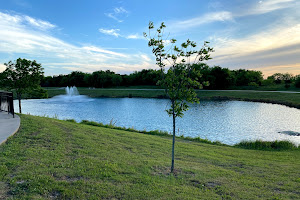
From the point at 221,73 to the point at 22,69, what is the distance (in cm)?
7185

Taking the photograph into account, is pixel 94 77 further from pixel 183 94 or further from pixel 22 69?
pixel 183 94

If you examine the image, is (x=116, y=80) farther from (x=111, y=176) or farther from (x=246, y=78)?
(x=111, y=176)

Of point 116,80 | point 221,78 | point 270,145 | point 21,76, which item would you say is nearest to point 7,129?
point 21,76

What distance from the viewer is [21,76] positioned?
20047 mm

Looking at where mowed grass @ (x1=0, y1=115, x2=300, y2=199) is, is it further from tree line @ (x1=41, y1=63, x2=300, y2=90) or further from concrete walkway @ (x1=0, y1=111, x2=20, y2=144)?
tree line @ (x1=41, y1=63, x2=300, y2=90)

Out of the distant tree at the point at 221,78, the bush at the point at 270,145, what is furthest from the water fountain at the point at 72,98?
the bush at the point at 270,145

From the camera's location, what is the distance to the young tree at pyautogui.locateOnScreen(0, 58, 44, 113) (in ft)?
64.0

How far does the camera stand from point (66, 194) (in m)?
4.58

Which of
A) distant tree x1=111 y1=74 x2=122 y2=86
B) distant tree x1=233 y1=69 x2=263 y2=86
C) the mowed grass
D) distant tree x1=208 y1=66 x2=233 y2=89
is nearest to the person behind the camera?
the mowed grass

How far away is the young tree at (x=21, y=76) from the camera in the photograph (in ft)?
64.0

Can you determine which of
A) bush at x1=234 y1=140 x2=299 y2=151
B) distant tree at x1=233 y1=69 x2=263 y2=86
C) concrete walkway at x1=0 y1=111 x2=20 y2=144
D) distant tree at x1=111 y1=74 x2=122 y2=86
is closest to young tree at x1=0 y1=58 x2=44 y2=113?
concrete walkway at x1=0 y1=111 x2=20 y2=144

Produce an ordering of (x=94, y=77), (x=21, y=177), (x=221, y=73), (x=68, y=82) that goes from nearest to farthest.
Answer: (x=21, y=177), (x=221, y=73), (x=94, y=77), (x=68, y=82)

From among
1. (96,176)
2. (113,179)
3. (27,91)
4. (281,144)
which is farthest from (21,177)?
(27,91)

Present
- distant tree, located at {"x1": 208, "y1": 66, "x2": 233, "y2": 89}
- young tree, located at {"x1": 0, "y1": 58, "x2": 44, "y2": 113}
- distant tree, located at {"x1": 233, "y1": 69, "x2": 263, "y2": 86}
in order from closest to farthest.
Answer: young tree, located at {"x1": 0, "y1": 58, "x2": 44, "y2": 113}, distant tree, located at {"x1": 208, "y1": 66, "x2": 233, "y2": 89}, distant tree, located at {"x1": 233, "y1": 69, "x2": 263, "y2": 86}
